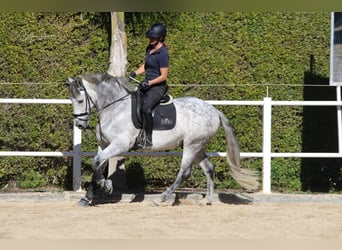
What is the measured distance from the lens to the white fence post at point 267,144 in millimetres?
9094

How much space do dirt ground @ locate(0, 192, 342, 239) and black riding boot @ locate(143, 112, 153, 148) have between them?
2.76ft

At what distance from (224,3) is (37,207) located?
18.4 ft

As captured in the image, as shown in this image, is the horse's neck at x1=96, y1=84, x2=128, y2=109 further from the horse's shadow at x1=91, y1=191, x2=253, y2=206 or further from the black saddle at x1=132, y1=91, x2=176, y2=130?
the horse's shadow at x1=91, y1=191, x2=253, y2=206

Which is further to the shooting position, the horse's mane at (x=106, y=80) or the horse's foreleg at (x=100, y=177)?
the horse's mane at (x=106, y=80)

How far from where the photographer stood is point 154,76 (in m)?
7.95

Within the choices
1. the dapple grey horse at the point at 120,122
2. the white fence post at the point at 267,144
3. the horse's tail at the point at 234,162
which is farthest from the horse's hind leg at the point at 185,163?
the white fence post at the point at 267,144

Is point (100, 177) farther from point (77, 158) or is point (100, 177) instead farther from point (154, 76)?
point (154, 76)

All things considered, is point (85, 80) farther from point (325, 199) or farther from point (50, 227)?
point (325, 199)

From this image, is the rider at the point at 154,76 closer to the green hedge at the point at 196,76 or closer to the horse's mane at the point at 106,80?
the horse's mane at the point at 106,80

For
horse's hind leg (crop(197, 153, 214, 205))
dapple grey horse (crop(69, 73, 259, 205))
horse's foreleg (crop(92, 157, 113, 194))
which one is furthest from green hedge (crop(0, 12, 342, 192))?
horse's foreleg (crop(92, 157, 113, 194))

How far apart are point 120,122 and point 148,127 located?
36cm

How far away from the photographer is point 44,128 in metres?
9.72

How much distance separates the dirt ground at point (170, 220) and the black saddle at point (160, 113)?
3.48 feet

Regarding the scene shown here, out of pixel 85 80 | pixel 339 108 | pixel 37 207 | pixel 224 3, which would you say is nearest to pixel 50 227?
pixel 37 207
